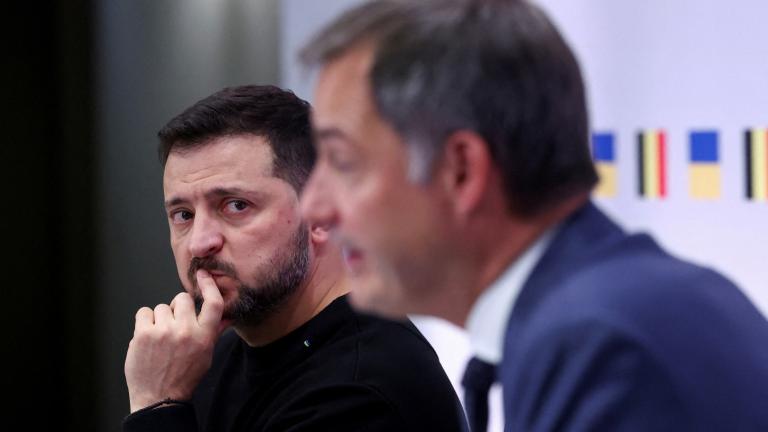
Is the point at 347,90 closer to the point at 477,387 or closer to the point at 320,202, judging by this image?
the point at 320,202

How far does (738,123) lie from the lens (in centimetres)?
240

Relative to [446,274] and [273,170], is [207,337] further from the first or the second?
[446,274]

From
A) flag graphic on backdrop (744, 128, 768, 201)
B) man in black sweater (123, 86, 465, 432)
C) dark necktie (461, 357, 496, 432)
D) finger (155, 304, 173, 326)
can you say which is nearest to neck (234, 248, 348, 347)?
man in black sweater (123, 86, 465, 432)

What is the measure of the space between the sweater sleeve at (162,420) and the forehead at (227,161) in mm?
380

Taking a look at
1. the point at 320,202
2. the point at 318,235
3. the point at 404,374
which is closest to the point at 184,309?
the point at 318,235

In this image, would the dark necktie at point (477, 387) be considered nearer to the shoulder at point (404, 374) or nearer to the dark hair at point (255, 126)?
the shoulder at point (404, 374)

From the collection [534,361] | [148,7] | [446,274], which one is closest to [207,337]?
[446,274]

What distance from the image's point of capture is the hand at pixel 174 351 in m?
1.67

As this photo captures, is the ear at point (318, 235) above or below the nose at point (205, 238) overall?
below

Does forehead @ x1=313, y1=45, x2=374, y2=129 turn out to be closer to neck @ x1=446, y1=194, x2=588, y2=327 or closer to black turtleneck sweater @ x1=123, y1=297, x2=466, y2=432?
neck @ x1=446, y1=194, x2=588, y2=327

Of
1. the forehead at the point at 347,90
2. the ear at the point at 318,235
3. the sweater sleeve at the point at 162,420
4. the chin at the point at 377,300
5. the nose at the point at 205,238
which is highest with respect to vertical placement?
the forehead at the point at 347,90

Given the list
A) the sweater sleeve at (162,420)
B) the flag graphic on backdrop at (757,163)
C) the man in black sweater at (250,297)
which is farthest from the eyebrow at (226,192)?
the flag graphic on backdrop at (757,163)

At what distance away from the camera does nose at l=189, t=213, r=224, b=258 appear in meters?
1.71

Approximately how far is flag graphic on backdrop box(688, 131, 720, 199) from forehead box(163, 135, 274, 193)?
1.22 metres
